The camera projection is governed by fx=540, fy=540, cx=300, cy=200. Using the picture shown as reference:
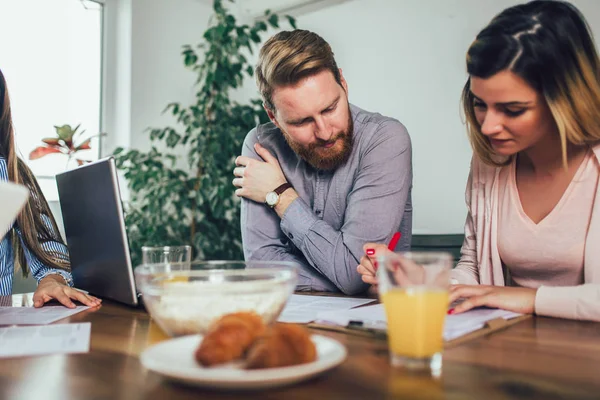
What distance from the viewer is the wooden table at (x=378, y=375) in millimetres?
506

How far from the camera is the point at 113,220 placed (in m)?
0.98

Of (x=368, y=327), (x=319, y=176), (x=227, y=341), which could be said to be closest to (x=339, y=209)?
(x=319, y=176)

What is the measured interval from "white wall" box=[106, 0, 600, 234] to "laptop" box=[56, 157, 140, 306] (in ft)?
6.82

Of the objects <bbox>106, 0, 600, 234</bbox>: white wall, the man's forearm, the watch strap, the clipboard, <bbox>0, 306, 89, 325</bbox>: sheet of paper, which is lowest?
<bbox>0, 306, 89, 325</bbox>: sheet of paper

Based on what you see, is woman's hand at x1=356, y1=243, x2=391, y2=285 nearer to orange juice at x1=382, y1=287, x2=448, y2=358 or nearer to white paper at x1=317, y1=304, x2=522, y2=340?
white paper at x1=317, y1=304, x2=522, y2=340

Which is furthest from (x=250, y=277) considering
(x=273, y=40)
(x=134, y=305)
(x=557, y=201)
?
(x=273, y=40)

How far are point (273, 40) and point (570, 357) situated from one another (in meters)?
1.22

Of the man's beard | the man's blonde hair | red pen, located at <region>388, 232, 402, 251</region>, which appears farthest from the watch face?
red pen, located at <region>388, 232, 402, 251</region>

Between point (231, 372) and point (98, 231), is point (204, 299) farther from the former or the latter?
point (98, 231)

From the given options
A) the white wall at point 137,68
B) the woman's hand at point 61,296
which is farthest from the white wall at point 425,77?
the woman's hand at point 61,296

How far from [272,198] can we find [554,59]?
0.78 meters

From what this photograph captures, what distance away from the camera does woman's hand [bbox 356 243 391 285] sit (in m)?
1.04

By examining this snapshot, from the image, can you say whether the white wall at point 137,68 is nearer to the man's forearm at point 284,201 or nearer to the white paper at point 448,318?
the man's forearm at point 284,201

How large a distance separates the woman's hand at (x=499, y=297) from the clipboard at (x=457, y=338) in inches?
2.3
